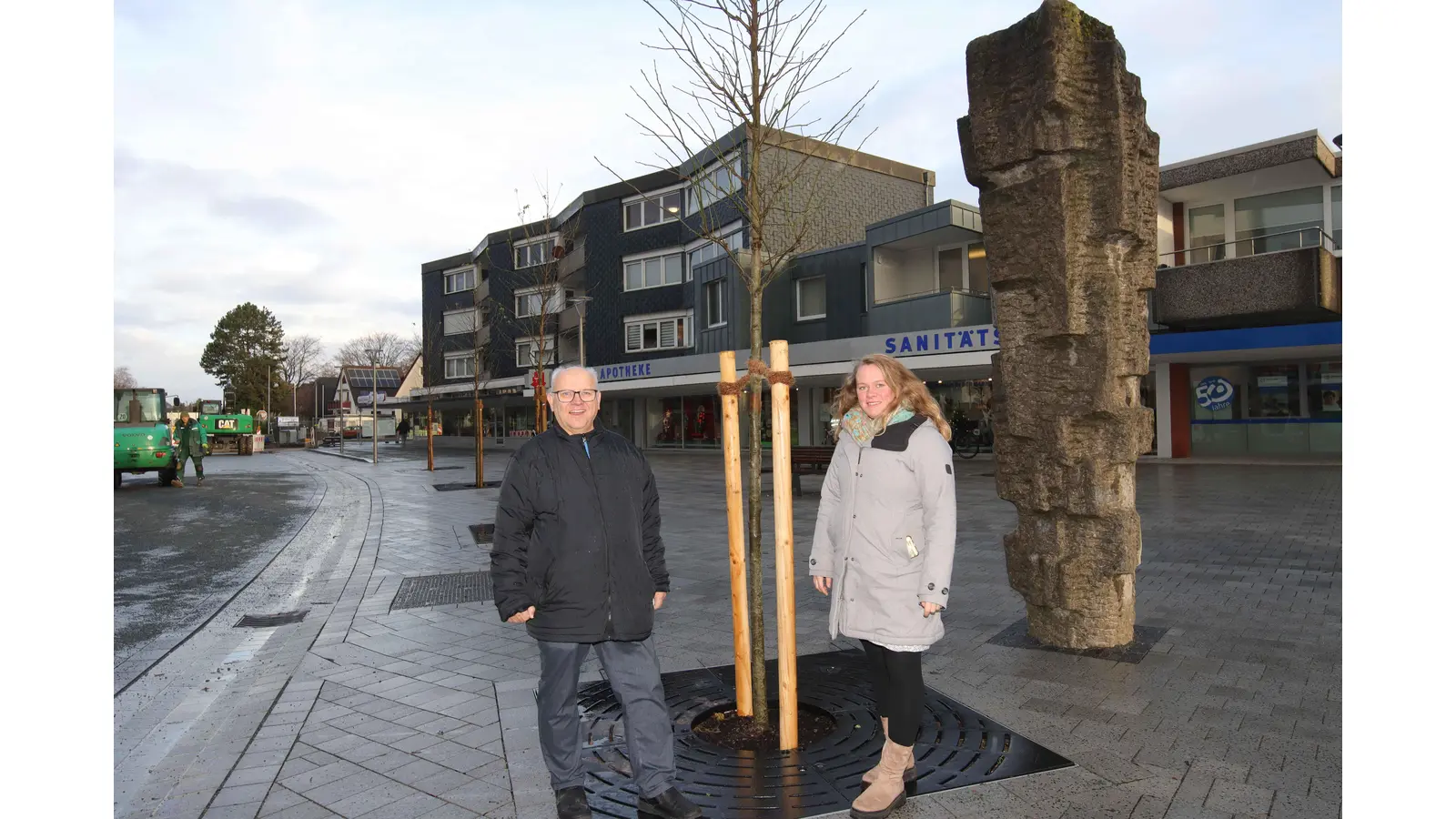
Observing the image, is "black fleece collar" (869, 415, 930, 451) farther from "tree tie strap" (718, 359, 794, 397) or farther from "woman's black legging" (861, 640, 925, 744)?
"woman's black legging" (861, 640, 925, 744)

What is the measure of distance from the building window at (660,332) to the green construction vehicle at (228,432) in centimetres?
2198

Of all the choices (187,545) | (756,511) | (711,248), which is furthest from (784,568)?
(711,248)

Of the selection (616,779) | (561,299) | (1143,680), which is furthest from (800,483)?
(561,299)

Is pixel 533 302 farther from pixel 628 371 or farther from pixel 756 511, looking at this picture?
pixel 756 511

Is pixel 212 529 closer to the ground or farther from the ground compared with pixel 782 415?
closer to the ground

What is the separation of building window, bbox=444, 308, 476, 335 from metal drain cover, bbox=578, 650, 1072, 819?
171ft

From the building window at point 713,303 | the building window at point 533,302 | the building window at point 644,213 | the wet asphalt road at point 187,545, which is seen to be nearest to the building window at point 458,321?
the building window at point 533,302

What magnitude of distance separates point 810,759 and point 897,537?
1118 millimetres

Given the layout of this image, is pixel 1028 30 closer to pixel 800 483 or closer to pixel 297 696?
pixel 297 696

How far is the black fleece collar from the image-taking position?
3.17 meters

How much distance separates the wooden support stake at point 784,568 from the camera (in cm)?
361

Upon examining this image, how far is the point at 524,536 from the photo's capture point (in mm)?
3141

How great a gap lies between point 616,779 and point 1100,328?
3513mm

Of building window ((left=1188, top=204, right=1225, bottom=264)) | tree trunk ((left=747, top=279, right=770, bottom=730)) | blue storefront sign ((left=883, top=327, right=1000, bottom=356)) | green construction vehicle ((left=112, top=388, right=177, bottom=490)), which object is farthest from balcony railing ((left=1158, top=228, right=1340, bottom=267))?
green construction vehicle ((left=112, top=388, right=177, bottom=490))
